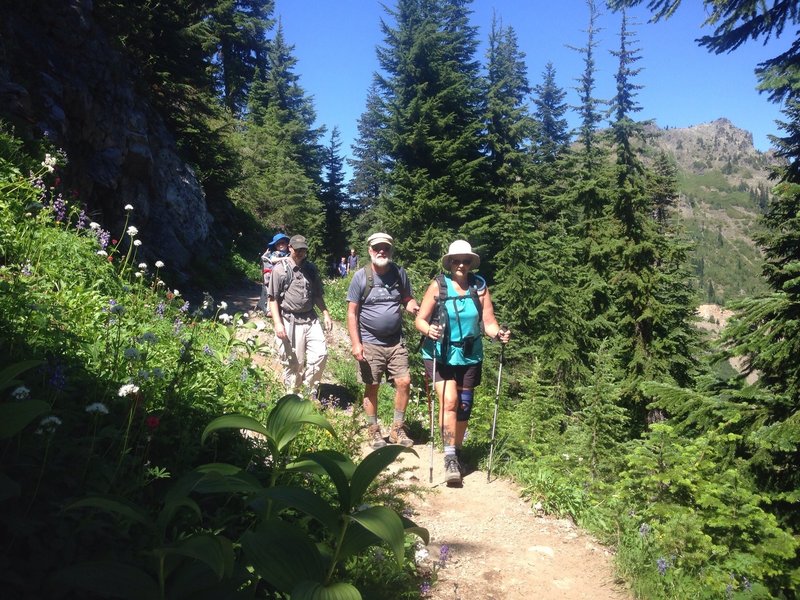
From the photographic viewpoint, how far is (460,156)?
1977cm

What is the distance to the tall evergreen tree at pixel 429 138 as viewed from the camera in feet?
58.2

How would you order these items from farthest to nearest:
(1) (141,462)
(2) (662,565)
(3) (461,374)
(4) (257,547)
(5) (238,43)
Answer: (5) (238,43), (3) (461,374), (2) (662,565), (1) (141,462), (4) (257,547)

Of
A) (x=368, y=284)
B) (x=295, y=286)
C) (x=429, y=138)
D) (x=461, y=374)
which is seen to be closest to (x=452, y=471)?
(x=461, y=374)

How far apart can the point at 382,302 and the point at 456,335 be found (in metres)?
1.15

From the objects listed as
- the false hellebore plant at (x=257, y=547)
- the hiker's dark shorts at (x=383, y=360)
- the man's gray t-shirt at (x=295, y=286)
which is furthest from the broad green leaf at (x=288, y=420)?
the man's gray t-shirt at (x=295, y=286)

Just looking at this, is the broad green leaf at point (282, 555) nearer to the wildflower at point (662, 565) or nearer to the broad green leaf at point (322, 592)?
the broad green leaf at point (322, 592)

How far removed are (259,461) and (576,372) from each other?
7267 millimetres

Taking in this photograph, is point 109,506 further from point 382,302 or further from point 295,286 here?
point 295,286

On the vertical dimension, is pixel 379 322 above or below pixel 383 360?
above

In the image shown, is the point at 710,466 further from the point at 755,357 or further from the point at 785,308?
the point at 785,308

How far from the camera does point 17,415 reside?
1.44m

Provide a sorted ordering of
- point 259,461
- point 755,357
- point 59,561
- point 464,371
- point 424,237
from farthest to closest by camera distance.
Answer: point 424,237 → point 464,371 → point 755,357 → point 259,461 → point 59,561

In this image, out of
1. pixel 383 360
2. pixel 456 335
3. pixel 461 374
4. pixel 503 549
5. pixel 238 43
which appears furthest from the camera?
pixel 238 43

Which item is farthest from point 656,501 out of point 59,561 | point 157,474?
point 59,561
